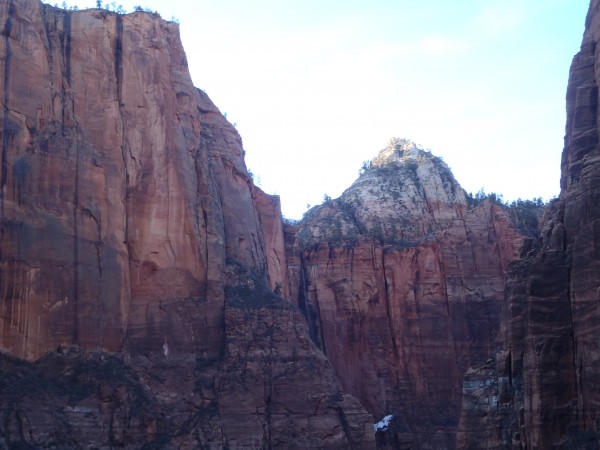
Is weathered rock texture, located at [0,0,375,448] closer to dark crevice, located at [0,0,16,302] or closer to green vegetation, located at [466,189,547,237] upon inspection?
dark crevice, located at [0,0,16,302]

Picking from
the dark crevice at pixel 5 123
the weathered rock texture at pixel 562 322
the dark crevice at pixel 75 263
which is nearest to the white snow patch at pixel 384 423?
the weathered rock texture at pixel 562 322

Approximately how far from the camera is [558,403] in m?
55.2

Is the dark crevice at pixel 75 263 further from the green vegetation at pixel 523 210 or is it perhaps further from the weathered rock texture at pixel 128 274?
the green vegetation at pixel 523 210

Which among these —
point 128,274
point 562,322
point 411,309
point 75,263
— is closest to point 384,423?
point 411,309

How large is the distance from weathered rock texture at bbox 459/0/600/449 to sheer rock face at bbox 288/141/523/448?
28.5m

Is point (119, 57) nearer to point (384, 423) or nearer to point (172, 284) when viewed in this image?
point (172, 284)

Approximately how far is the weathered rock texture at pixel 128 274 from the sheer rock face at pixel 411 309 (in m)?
17.5

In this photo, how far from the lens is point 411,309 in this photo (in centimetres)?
9606

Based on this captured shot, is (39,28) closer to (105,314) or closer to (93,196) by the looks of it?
(93,196)

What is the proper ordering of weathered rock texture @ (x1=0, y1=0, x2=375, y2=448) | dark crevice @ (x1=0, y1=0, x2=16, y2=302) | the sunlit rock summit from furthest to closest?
dark crevice @ (x1=0, y1=0, x2=16, y2=302) → weathered rock texture @ (x1=0, y1=0, x2=375, y2=448) → the sunlit rock summit

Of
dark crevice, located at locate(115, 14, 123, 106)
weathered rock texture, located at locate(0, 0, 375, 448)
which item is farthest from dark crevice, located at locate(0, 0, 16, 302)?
dark crevice, located at locate(115, 14, 123, 106)

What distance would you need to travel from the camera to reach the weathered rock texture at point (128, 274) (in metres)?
63.4

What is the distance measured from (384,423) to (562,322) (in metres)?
36.0

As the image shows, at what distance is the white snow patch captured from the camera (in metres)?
89.4
